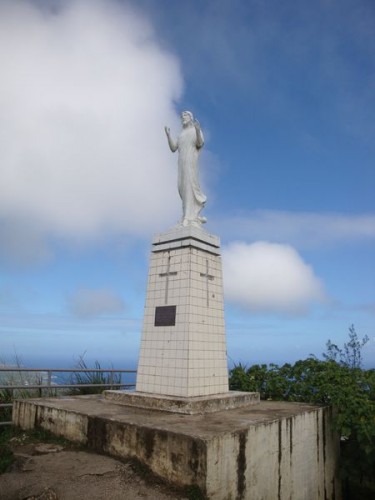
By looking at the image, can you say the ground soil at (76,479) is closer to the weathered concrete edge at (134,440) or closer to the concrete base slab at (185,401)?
the weathered concrete edge at (134,440)

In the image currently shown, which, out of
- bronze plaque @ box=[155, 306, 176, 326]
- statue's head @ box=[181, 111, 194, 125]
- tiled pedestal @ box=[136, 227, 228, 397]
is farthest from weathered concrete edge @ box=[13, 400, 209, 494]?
statue's head @ box=[181, 111, 194, 125]

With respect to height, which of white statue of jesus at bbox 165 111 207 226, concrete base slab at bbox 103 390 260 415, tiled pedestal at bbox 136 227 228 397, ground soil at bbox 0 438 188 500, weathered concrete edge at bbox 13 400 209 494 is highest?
white statue of jesus at bbox 165 111 207 226

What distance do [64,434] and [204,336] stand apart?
9.20ft

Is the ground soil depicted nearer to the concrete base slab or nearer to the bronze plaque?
the concrete base slab

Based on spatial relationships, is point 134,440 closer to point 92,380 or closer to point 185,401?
point 185,401

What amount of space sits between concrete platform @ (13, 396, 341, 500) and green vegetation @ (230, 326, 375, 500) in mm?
336

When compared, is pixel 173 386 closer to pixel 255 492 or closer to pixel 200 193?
pixel 255 492

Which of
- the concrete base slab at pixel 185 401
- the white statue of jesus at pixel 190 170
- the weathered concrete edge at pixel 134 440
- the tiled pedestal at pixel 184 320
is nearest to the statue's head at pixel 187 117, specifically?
the white statue of jesus at pixel 190 170

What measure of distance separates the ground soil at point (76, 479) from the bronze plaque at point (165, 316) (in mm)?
2676

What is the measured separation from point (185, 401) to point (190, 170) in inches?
177

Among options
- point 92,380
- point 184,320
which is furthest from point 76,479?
point 92,380

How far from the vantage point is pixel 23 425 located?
694cm

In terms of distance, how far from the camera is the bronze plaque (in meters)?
7.56

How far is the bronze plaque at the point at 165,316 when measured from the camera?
24.8ft
